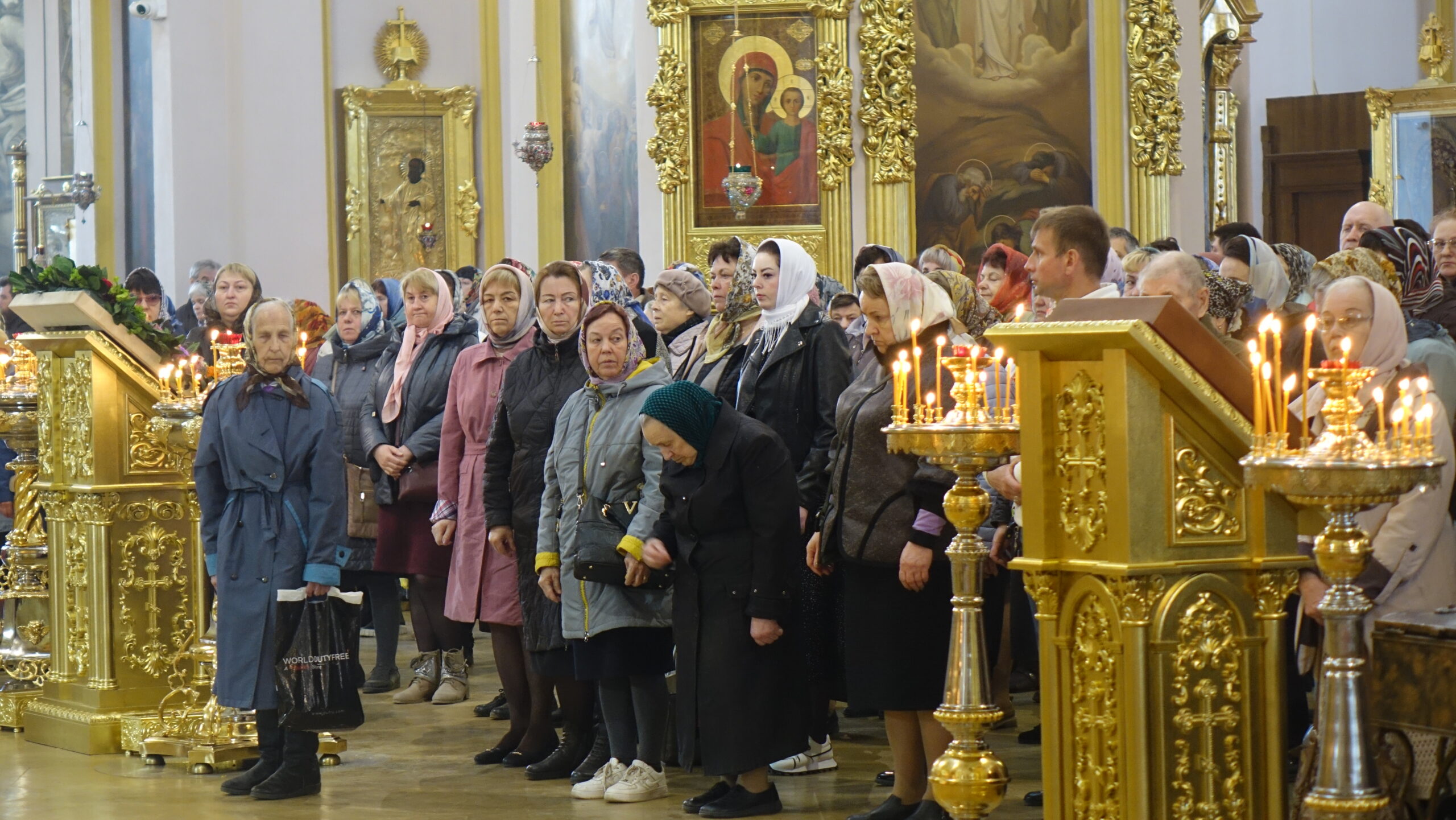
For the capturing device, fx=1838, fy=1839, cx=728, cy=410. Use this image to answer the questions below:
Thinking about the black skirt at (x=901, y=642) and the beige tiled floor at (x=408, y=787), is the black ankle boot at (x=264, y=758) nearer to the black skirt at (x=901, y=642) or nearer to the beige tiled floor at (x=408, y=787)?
the beige tiled floor at (x=408, y=787)

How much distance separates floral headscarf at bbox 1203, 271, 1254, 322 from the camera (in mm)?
5691

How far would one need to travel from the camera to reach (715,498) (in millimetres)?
5406

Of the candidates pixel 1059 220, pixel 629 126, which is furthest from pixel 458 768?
pixel 629 126

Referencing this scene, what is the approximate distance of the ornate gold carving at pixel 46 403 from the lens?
23.7 feet

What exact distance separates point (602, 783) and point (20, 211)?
15504 millimetres

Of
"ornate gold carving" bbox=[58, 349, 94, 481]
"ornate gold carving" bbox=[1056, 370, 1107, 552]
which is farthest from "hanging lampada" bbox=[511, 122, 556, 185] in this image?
"ornate gold carving" bbox=[1056, 370, 1107, 552]

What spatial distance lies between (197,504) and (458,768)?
1.56 metres

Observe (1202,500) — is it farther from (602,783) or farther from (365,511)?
(365,511)

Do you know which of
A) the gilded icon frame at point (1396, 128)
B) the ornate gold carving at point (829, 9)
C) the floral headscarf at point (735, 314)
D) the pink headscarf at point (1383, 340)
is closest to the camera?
the pink headscarf at point (1383, 340)

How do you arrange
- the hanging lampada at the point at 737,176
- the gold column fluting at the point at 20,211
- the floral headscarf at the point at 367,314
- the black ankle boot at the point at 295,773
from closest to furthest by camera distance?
the black ankle boot at the point at 295,773, the floral headscarf at the point at 367,314, the hanging lampada at the point at 737,176, the gold column fluting at the point at 20,211

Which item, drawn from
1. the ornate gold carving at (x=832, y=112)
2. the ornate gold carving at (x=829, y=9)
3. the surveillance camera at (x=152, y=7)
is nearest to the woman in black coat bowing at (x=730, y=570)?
the ornate gold carving at (x=832, y=112)

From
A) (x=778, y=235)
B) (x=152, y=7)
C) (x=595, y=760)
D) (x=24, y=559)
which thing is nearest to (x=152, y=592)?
(x=24, y=559)

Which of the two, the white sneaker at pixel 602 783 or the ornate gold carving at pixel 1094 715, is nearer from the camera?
the ornate gold carving at pixel 1094 715

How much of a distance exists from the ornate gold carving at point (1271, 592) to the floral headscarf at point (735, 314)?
2.76 m
